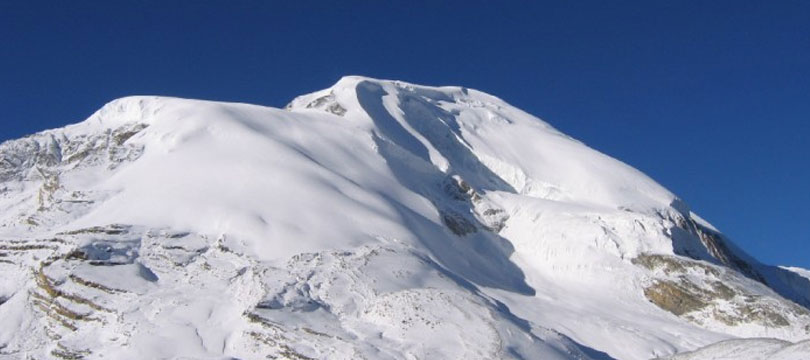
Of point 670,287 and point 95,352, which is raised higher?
point 670,287

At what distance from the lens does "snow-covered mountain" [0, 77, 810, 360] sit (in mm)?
36875

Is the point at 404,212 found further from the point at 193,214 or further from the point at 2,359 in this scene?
the point at 2,359

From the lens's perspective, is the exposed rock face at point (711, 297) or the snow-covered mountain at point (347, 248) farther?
the exposed rock face at point (711, 297)

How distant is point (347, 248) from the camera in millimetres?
44875

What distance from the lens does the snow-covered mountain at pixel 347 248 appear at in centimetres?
3688

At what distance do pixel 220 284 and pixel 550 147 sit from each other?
150ft

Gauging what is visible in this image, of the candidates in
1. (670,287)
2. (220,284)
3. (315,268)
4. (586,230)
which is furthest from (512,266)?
(220,284)

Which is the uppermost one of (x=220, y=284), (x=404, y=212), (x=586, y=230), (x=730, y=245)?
(x=730, y=245)

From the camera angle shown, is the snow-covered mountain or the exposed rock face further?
the exposed rock face

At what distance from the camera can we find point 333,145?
2469 inches

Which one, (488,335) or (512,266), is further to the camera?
(512,266)

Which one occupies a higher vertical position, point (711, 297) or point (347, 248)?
point (711, 297)

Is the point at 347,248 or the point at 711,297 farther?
the point at 711,297

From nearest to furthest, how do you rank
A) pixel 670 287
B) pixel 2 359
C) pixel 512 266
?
pixel 2 359, pixel 670 287, pixel 512 266
